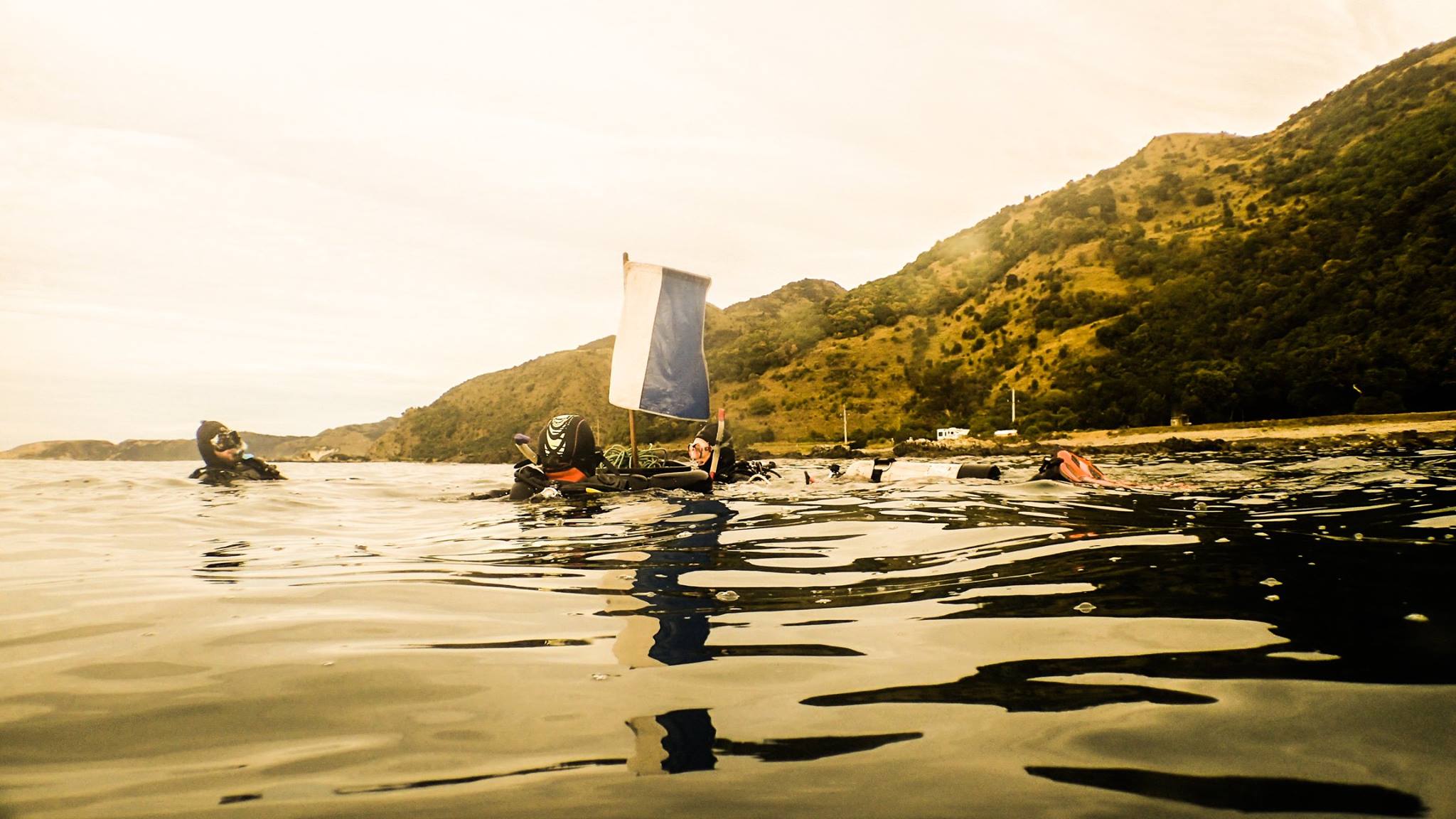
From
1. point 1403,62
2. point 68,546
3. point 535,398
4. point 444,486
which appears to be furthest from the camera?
point 535,398

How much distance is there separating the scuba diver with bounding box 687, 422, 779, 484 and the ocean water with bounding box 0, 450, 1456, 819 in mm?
9336

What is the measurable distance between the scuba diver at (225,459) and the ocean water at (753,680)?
11873mm

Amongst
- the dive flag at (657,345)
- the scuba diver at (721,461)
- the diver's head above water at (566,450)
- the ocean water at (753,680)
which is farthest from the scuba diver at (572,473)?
the ocean water at (753,680)

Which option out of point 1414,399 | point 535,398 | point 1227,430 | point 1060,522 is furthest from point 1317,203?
point 535,398

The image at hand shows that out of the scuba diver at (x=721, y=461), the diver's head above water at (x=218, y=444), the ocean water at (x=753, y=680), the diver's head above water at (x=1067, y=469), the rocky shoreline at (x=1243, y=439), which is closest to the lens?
the ocean water at (x=753, y=680)

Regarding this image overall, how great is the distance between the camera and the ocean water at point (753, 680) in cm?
179

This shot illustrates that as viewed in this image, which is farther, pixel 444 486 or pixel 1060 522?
pixel 444 486

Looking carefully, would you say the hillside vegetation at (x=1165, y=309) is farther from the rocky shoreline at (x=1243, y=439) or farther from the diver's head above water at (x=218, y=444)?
the diver's head above water at (x=218, y=444)

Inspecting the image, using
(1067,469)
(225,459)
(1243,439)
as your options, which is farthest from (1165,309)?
(225,459)

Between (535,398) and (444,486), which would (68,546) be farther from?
(535,398)

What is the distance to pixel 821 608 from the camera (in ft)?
13.9

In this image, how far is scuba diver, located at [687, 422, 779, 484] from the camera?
16.2 meters

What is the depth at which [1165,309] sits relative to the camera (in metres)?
72.2

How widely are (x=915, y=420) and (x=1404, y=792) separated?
78.8m
